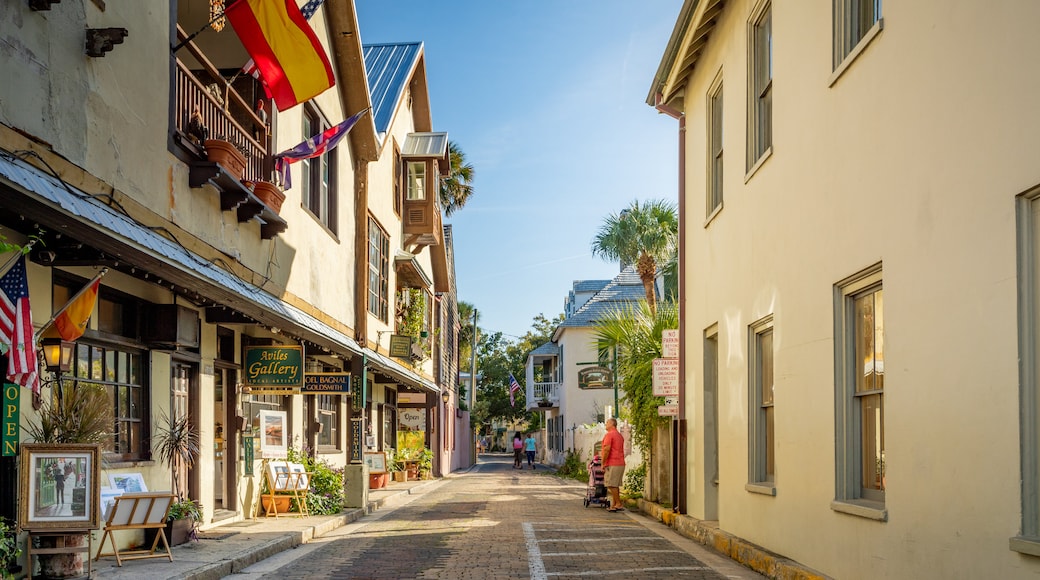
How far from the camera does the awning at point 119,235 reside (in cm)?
667

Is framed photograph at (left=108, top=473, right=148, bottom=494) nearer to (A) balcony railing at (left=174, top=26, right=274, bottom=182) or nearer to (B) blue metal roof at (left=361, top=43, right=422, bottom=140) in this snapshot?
(A) balcony railing at (left=174, top=26, right=274, bottom=182)

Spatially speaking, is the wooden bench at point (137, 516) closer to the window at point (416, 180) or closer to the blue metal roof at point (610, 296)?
the window at point (416, 180)

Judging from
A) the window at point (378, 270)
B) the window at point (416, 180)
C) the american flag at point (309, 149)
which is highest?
the window at point (416, 180)

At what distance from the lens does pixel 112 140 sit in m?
9.68

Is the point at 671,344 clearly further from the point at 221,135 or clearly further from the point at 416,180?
the point at 416,180

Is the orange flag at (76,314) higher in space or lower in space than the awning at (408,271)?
lower

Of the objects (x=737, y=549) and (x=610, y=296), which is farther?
(x=610, y=296)

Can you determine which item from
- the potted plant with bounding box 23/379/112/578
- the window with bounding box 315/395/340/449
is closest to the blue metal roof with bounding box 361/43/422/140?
the window with bounding box 315/395/340/449

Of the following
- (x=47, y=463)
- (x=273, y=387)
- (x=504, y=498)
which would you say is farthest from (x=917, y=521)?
(x=504, y=498)

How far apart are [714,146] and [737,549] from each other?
5.83 meters

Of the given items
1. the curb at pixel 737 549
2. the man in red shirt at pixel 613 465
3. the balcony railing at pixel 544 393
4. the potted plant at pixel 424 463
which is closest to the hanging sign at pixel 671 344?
the curb at pixel 737 549

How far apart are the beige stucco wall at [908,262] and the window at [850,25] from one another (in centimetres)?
17

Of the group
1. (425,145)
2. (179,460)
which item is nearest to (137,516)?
(179,460)

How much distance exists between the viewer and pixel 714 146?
1443 centimetres
